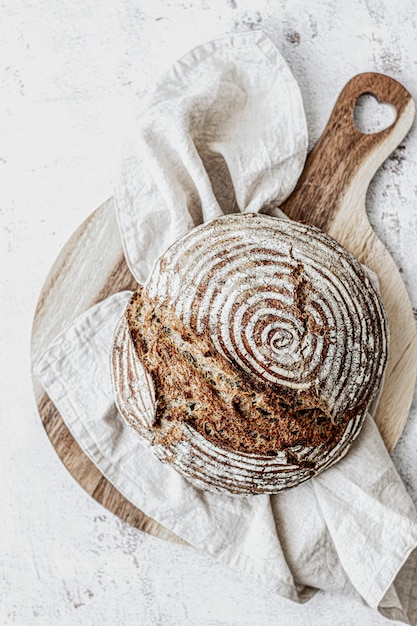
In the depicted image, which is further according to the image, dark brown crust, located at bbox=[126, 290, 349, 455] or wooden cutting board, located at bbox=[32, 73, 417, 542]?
wooden cutting board, located at bbox=[32, 73, 417, 542]

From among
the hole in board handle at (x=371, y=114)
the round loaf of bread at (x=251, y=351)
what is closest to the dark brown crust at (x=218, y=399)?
the round loaf of bread at (x=251, y=351)

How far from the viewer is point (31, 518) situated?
153 cm

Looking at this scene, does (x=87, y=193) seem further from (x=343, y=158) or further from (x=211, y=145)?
(x=343, y=158)

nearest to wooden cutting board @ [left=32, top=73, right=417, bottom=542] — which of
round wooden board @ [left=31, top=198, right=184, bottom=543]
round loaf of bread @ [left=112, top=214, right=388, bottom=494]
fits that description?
round wooden board @ [left=31, top=198, right=184, bottom=543]

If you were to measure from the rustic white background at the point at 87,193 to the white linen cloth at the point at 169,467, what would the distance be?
4.6 inches

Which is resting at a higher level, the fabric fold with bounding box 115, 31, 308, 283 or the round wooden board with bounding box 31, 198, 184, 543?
the fabric fold with bounding box 115, 31, 308, 283

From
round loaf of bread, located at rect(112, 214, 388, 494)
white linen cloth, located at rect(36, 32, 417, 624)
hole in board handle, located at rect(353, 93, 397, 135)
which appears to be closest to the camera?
round loaf of bread, located at rect(112, 214, 388, 494)

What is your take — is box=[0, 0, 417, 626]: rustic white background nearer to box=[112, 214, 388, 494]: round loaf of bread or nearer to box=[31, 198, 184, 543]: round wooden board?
box=[31, 198, 184, 543]: round wooden board

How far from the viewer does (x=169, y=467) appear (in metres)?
1.39

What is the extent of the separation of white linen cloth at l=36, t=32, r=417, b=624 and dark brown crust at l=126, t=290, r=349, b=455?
189mm

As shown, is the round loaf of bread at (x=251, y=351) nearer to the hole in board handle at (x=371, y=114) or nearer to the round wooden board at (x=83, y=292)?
the round wooden board at (x=83, y=292)

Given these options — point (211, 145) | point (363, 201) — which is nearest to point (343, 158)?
point (363, 201)

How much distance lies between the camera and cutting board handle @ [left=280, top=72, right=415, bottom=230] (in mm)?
1432

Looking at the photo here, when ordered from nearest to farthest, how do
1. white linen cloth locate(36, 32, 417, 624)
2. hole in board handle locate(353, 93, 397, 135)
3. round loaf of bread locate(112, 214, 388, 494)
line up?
round loaf of bread locate(112, 214, 388, 494) < white linen cloth locate(36, 32, 417, 624) < hole in board handle locate(353, 93, 397, 135)
